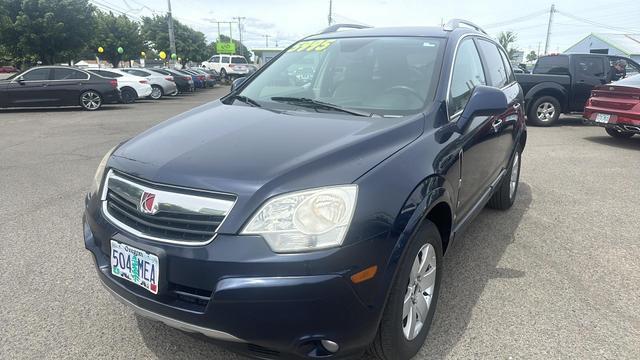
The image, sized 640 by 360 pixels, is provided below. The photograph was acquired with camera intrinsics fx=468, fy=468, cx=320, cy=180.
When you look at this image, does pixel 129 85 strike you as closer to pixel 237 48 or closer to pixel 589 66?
pixel 589 66

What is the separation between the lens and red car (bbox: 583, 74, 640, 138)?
8781 millimetres

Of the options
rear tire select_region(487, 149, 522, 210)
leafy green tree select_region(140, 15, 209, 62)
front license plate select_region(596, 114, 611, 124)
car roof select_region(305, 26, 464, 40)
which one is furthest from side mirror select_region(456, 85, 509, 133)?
leafy green tree select_region(140, 15, 209, 62)

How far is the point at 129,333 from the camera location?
279 centimetres

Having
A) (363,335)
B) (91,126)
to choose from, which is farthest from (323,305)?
(91,126)

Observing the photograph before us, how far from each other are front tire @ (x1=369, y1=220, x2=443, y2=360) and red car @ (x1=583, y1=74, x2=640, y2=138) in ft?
26.8

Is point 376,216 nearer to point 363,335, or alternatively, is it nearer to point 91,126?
point 363,335

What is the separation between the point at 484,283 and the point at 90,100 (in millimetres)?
16022

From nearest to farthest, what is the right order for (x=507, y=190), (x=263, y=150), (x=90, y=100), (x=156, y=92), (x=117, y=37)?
(x=263, y=150) < (x=507, y=190) < (x=90, y=100) < (x=156, y=92) < (x=117, y=37)

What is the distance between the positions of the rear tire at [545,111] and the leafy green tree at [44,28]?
27037 millimetres

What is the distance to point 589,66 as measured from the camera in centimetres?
1212

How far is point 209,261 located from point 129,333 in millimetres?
1223

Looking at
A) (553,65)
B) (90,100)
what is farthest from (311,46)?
(90,100)

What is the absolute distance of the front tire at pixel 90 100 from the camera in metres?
16.0

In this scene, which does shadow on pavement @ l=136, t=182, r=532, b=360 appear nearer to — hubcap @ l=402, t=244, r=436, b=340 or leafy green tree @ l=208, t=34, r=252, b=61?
hubcap @ l=402, t=244, r=436, b=340
